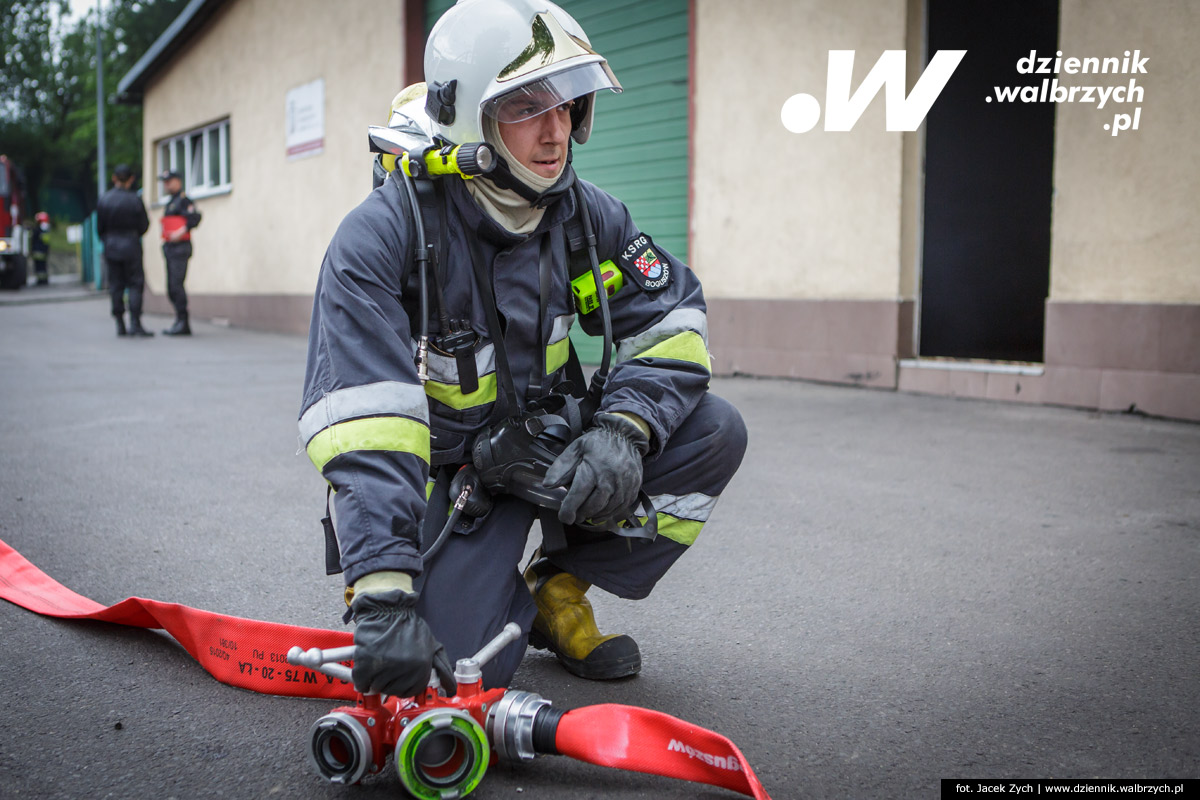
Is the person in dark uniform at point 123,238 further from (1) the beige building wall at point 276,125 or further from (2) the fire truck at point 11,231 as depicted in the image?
(2) the fire truck at point 11,231

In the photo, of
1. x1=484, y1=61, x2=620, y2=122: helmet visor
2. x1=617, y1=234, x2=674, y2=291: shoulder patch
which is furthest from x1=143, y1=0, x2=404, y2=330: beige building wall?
x1=484, y1=61, x2=620, y2=122: helmet visor

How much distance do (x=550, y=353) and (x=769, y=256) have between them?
5.82m

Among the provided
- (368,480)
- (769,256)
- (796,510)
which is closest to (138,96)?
(769,256)

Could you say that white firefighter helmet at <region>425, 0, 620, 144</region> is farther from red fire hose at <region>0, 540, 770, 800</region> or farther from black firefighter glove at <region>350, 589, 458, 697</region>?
red fire hose at <region>0, 540, 770, 800</region>

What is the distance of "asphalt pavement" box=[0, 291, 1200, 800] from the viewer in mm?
1994

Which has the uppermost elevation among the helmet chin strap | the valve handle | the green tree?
the green tree

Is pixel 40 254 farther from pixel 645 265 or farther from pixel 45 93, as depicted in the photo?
pixel 645 265

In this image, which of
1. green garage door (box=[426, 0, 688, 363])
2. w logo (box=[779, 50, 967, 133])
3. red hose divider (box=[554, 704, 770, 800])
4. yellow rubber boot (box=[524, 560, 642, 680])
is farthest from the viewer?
green garage door (box=[426, 0, 688, 363])

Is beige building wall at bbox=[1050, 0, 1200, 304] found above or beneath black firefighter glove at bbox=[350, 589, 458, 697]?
above

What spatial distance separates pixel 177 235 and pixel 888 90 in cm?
895

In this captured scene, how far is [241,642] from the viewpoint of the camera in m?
2.39

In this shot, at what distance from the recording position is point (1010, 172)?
22.1ft

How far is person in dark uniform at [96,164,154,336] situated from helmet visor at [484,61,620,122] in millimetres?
11174

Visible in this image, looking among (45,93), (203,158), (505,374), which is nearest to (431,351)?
(505,374)
